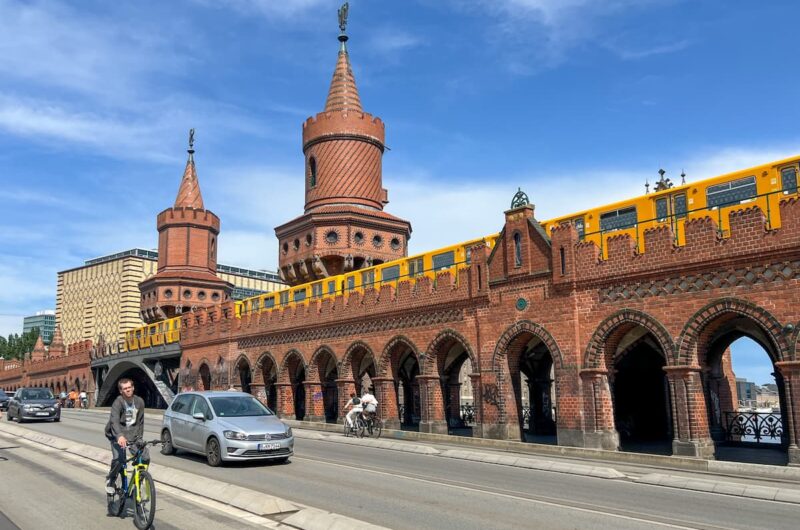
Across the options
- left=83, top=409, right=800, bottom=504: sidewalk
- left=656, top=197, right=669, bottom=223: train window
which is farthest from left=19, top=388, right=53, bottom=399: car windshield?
left=656, top=197, right=669, bottom=223: train window

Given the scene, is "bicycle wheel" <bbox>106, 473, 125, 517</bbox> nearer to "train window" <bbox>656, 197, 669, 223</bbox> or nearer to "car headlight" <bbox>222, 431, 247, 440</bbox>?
"car headlight" <bbox>222, 431, 247, 440</bbox>

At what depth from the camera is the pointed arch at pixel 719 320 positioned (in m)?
15.8

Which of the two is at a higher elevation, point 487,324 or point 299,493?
point 487,324

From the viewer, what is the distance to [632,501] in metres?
10.6

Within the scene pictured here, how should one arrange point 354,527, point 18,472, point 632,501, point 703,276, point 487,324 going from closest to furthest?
point 354,527 < point 632,501 < point 18,472 < point 703,276 < point 487,324

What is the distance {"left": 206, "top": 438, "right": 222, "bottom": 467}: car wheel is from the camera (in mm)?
13969

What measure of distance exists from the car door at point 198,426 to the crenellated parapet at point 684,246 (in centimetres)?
1054

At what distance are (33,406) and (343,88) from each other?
22768 mm

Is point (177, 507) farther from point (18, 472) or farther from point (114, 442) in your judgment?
point (18, 472)

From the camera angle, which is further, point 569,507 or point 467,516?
point 569,507

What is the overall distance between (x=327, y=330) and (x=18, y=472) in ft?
58.0

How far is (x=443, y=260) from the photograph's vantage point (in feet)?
86.3

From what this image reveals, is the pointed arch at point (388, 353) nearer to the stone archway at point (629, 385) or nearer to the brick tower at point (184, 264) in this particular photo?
the stone archway at point (629, 385)

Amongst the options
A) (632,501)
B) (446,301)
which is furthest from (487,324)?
(632,501)
